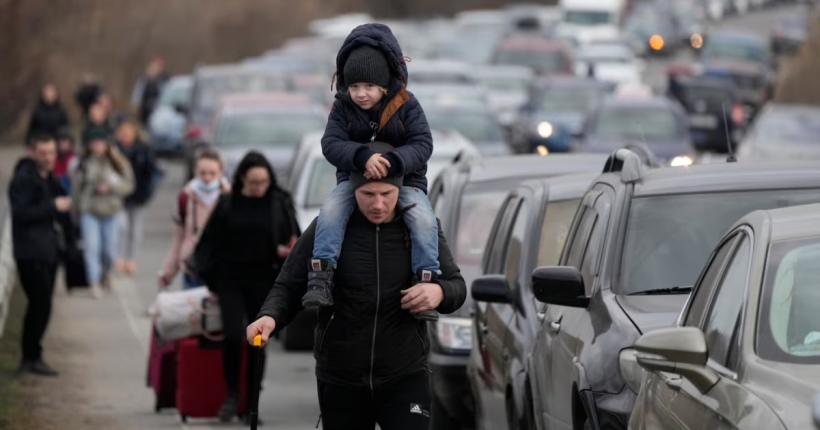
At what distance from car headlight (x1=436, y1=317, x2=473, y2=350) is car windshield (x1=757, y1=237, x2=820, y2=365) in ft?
19.1

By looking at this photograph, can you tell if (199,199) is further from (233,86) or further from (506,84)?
(506,84)

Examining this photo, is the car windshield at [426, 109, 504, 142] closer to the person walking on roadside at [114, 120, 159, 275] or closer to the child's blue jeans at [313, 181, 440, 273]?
the person walking on roadside at [114, 120, 159, 275]

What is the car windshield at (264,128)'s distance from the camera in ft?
79.8

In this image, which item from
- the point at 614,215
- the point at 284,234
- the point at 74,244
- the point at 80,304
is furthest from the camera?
the point at 80,304

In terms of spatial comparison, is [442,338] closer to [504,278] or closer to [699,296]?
[504,278]

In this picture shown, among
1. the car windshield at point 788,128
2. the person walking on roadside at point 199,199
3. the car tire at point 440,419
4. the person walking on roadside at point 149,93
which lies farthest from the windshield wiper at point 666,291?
the person walking on roadside at point 149,93

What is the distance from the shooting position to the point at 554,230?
34.3ft

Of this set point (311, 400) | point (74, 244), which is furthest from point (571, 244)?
point (74, 244)

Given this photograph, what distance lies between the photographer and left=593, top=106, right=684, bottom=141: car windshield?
27469mm

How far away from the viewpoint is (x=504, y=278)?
9766mm

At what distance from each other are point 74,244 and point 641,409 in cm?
1104

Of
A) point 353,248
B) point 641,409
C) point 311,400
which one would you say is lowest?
point 311,400

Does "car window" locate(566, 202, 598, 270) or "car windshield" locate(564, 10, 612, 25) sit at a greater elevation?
"car windshield" locate(564, 10, 612, 25)

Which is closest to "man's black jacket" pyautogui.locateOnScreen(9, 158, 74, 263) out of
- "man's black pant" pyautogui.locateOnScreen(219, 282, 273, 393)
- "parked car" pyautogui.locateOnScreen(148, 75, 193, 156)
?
"man's black pant" pyautogui.locateOnScreen(219, 282, 273, 393)
